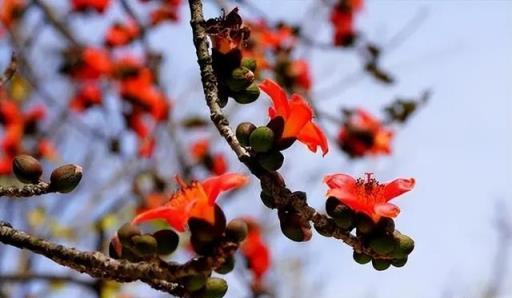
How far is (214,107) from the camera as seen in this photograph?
137 cm

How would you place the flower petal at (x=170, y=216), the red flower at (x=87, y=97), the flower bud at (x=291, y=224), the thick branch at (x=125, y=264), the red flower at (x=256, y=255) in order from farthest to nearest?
the red flower at (x=87, y=97) → the red flower at (x=256, y=255) → the flower bud at (x=291, y=224) → the flower petal at (x=170, y=216) → the thick branch at (x=125, y=264)

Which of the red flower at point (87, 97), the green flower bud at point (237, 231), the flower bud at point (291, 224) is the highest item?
the red flower at point (87, 97)

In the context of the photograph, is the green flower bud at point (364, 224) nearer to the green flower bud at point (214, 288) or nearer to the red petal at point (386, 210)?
the red petal at point (386, 210)

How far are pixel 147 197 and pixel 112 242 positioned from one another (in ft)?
12.2

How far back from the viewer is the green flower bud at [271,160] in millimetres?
1290

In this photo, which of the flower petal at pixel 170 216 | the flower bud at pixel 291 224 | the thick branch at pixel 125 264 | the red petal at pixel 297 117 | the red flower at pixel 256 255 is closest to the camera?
the thick branch at pixel 125 264

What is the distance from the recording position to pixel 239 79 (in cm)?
144

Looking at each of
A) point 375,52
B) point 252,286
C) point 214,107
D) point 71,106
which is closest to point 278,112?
point 214,107

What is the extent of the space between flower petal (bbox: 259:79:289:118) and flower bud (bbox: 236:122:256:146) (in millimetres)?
86

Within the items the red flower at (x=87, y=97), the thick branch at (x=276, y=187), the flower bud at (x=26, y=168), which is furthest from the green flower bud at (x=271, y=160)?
the red flower at (x=87, y=97)

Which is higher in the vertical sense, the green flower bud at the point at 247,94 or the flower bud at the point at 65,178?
the green flower bud at the point at 247,94

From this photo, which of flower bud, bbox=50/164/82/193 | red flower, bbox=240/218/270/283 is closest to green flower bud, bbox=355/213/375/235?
flower bud, bbox=50/164/82/193

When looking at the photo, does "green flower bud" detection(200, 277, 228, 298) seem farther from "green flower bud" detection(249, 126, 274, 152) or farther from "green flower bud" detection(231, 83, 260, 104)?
"green flower bud" detection(231, 83, 260, 104)

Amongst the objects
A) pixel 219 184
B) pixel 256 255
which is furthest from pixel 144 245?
pixel 256 255
